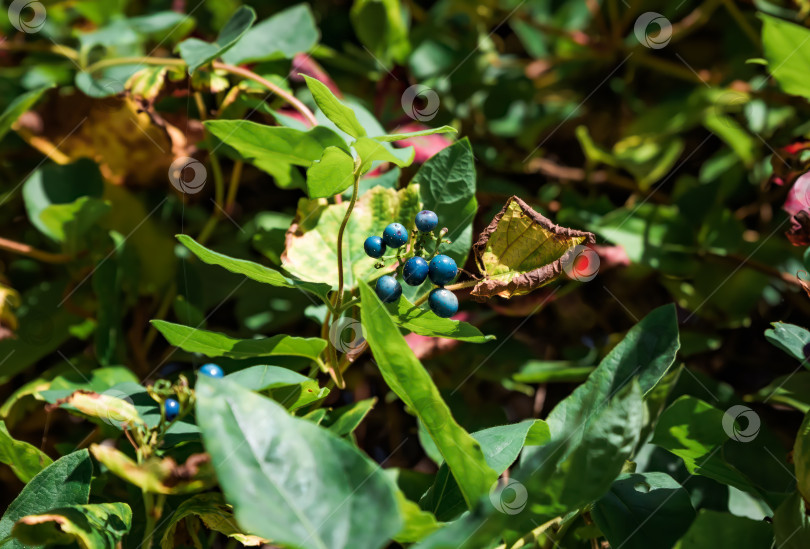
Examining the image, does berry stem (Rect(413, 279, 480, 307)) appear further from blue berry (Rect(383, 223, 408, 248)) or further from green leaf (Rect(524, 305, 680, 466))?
green leaf (Rect(524, 305, 680, 466))

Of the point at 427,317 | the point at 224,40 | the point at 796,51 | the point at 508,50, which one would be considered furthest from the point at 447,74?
the point at 427,317

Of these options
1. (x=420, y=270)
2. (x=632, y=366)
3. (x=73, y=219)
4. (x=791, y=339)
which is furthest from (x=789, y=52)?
(x=73, y=219)

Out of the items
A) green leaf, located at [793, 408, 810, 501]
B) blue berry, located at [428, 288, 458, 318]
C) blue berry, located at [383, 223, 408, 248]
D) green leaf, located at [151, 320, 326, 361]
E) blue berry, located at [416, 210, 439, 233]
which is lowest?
green leaf, located at [793, 408, 810, 501]

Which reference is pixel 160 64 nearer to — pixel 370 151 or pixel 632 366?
pixel 370 151

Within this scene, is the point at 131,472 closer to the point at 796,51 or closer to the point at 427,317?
the point at 427,317

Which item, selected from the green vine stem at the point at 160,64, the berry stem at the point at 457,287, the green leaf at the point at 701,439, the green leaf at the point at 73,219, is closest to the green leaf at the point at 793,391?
the green leaf at the point at 701,439

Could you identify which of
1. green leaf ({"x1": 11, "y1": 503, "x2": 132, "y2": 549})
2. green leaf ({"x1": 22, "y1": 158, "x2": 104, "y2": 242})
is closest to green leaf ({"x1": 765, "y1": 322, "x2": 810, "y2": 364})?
green leaf ({"x1": 11, "y1": 503, "x2": 132, "y2": 549})
